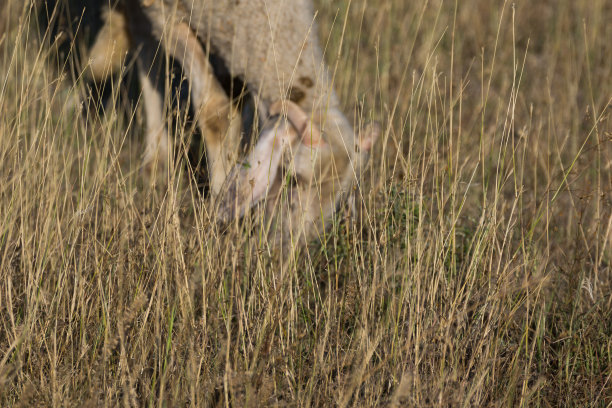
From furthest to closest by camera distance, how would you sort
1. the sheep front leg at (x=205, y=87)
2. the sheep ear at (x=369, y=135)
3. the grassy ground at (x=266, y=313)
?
the sheep front leg at (x=205, y=87), the sheep ear at (x=369, y=135), the grassy ground at (x=266, y=313)

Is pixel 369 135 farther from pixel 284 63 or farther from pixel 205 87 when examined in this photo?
pixel 205 87

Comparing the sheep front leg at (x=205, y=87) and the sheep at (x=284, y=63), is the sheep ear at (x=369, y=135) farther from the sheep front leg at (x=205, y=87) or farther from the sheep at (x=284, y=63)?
the sheep front leg at (x=205, y=87)

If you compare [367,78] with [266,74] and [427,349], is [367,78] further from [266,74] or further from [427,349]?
[427,349]

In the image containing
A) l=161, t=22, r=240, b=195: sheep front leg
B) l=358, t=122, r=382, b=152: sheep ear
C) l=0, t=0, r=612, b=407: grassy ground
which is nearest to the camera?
l=0, t=0, r=612, b=407: grassy ground

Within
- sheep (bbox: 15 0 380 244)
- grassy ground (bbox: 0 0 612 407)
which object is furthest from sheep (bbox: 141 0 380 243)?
grassy ground (bbox: 0 0 612 407)

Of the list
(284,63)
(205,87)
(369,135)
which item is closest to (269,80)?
(284,63)

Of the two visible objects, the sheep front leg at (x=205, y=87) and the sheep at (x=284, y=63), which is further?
the sheep front leg at (x=205, y=87)

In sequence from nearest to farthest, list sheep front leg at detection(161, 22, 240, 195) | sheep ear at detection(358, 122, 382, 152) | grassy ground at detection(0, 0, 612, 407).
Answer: grassy ground at detection(0, 0, 612, 407) → sheep ear at detection(358, 122, 382, 152) → sheep front leg at detection(161, 22, 240, 195)

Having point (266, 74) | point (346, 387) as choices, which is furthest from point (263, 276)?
point (266, 74)

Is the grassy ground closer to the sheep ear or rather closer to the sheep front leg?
the sheep ear

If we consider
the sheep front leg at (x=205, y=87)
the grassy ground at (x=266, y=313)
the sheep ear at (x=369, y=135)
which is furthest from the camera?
the sheep front leg at (x=205, y=87)

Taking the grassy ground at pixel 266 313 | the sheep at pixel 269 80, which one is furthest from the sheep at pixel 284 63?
the grassy ground at pixel 266 313

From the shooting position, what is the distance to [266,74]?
11.1 ft

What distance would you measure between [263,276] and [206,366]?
36 cm
